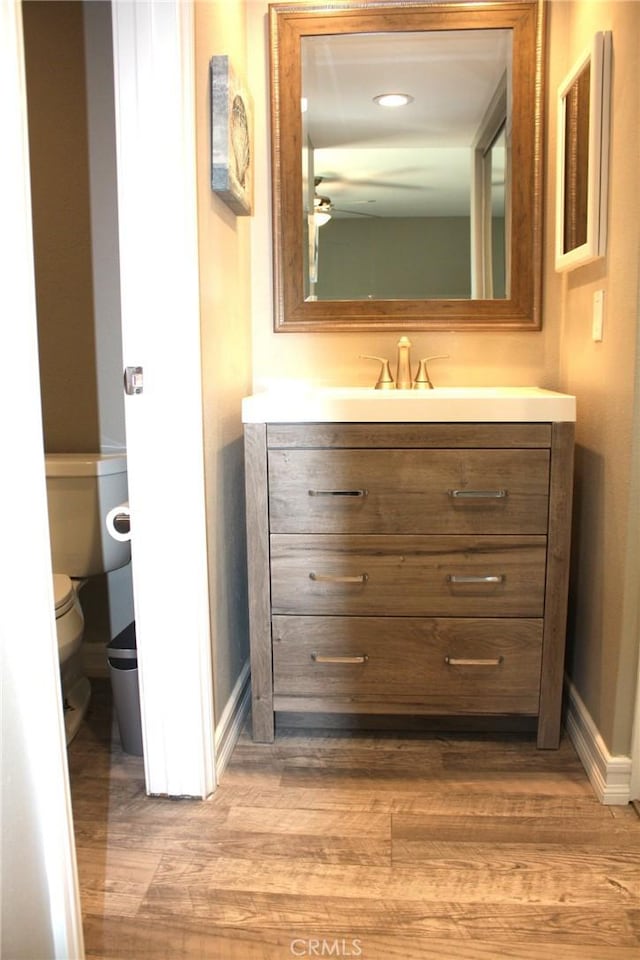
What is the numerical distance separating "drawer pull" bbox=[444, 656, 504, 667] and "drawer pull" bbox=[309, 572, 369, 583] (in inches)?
11.6

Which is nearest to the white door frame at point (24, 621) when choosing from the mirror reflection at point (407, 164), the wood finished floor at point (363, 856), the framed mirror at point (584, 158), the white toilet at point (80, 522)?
the wood finished floor at point (363, 856)

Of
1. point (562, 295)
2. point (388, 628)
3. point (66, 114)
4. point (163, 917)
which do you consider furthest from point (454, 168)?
point (163, 917)

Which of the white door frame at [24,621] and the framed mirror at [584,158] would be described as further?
the framed mirror at [584,158]

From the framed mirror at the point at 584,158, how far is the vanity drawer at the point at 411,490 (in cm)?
55

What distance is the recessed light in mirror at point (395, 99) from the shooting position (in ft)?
7.72

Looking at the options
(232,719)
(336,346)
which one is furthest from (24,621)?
(336,346)

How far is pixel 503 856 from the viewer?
1663 mm

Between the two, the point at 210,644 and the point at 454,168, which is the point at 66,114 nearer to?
the point at 454,168

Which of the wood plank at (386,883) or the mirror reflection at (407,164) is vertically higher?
the mirror reflection at (407,164)

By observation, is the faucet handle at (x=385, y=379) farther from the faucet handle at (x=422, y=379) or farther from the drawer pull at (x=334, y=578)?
the drawer pull at (x=334, y=578)

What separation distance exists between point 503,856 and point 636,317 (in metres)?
1.15

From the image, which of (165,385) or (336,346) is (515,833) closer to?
(165,385)

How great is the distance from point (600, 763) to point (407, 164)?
1697 mm

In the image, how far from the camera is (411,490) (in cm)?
199
